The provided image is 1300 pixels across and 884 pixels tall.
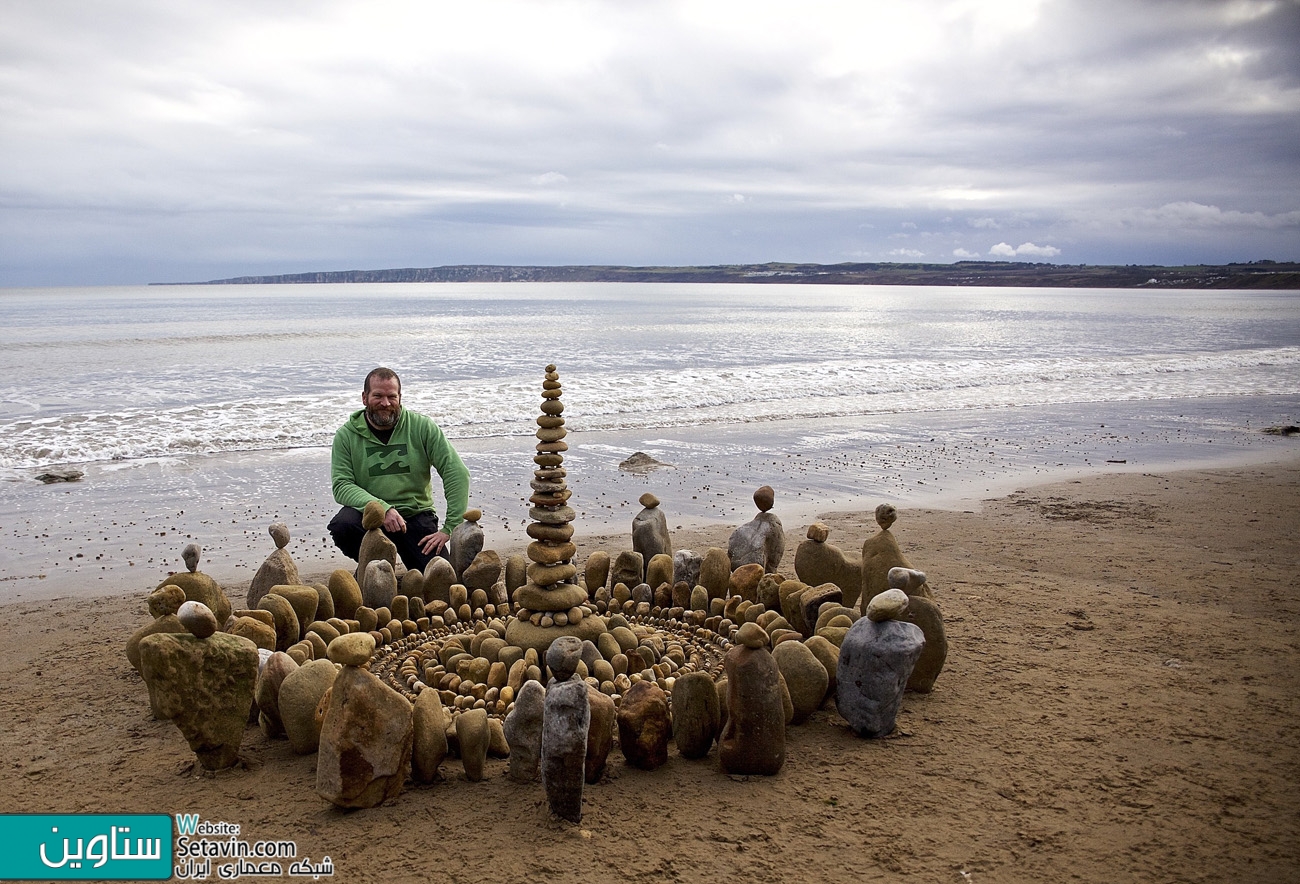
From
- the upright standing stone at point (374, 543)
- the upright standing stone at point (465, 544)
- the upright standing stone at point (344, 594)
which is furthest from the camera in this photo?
the upright standing stone at point (465, 544)

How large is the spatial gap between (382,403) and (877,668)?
4074 millimetres

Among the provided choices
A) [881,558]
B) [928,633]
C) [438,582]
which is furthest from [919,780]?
[438,582]

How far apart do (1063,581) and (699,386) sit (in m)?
14.9

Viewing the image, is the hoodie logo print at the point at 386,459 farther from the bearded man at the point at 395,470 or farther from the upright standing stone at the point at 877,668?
the upright standing stone at the point at 877,668

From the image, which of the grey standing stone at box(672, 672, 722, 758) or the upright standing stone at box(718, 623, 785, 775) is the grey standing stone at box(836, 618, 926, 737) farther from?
the grey standing stone at box(672, 672, 722, 758)

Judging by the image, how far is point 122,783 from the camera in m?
3.92

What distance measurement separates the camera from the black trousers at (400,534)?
22.0 ft

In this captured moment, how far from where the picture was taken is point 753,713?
3.94 meters

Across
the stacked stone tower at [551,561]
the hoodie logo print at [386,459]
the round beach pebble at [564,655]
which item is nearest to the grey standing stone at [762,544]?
the stacked stone tower at [551,561]

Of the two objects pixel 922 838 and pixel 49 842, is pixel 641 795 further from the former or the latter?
pixel 49 842

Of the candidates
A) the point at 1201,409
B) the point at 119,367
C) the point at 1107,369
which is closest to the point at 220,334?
the point at 119,367

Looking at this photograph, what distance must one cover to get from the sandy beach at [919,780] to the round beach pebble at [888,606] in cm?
62

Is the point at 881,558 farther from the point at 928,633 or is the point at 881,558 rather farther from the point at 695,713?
the point at 695,713

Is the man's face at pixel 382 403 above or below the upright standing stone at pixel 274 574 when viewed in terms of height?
above
